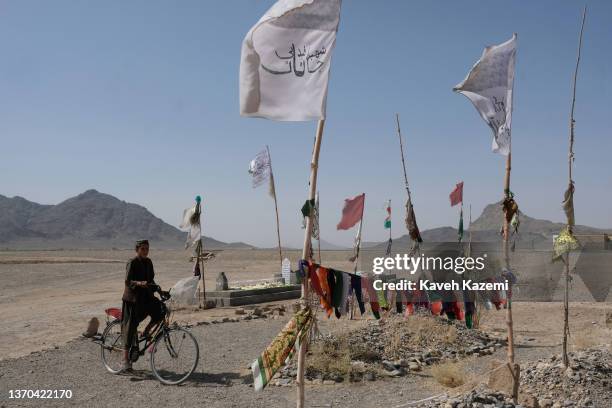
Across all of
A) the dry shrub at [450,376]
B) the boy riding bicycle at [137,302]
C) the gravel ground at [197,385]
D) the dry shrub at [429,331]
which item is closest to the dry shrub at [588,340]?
the gravel ground at [197,385]

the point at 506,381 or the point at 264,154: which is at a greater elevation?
the point at 264,154

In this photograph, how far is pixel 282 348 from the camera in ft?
17.0

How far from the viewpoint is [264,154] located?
1873 cm

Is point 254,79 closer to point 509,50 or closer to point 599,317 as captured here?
point 509,50

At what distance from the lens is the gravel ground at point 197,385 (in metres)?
7.64

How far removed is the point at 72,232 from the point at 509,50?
208125 mm

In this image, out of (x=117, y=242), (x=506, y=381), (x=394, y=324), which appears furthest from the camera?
(x=117, y=242)

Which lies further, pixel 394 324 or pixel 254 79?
pixel 394 324

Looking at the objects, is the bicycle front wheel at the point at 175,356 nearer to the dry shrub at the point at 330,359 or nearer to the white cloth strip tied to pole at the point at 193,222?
the dry shrub at the point at 330,359

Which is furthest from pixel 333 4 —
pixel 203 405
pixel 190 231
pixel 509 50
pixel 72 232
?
pixel 72 232

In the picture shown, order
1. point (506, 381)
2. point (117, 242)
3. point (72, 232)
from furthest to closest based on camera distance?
1. point (72, 232)
2. point (117, 242)
3. point (506, 381)

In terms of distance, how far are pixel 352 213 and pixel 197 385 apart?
6.66 metres

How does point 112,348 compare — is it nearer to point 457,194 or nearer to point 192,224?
point 192,224

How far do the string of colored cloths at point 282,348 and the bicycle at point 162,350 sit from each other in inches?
132
